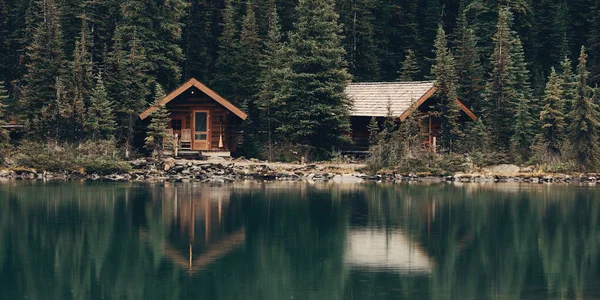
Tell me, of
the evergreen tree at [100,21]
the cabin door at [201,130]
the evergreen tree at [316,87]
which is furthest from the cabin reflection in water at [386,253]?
the evergreen tree at [100,21]

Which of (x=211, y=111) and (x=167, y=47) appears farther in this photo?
(x=167, y=47)

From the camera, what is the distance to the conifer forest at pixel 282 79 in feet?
175

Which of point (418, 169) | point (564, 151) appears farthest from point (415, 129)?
point (564, 151)

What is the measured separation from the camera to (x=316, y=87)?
184ft

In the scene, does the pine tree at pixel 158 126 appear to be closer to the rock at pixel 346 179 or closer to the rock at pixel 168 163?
the rock at pixel 168 163

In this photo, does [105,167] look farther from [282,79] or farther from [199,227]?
[199,227]

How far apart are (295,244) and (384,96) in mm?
32963

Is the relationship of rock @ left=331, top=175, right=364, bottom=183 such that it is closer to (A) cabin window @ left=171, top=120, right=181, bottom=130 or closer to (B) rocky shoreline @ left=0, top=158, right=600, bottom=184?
(B) rocky shoreline @ left=0, top=158, right=600, bottom=184

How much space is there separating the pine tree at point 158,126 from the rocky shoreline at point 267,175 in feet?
4.04

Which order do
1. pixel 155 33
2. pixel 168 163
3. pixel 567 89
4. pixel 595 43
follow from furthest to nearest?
1. pixel 595 43
2. pixel 155 33
3. pixel 567 89
4. pixel 168 163

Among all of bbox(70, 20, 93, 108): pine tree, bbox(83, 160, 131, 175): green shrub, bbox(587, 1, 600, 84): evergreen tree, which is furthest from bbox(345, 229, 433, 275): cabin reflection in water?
A: bbox(587, 1, 600, 84): evergreen tree

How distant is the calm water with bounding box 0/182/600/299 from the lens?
20.4 metres

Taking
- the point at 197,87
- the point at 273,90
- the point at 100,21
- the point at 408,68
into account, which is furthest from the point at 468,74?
the point at 100,21

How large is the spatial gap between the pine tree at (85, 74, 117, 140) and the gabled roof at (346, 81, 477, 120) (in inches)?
604
